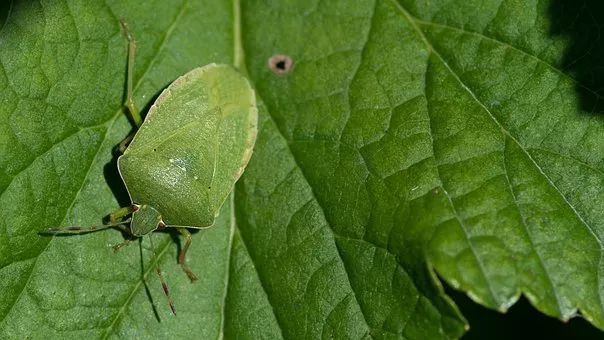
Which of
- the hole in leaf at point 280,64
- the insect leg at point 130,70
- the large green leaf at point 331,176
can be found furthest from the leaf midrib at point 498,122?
the insect leg at point 130,70

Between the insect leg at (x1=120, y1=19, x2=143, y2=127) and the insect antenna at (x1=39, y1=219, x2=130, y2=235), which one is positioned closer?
the insect antenna at (x1=39, y1=219, x2=130, y2=235)

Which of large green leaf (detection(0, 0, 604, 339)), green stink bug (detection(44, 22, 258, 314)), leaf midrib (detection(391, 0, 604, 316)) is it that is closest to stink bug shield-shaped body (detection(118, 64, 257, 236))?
green stink bug (detection(44, 22, 258, 314))

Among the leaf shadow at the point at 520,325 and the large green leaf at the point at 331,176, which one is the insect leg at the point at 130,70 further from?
the leaf shadow at the point at 520,325

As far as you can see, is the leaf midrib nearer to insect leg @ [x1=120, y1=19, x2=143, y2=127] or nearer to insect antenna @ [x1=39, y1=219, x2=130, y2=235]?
insect leg @ [x1=120, y1=19, x2=143, y2=127]

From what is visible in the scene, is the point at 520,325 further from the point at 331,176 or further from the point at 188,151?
the point at 188,151

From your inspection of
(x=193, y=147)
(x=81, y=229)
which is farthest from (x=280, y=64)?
(x=81, y=229)

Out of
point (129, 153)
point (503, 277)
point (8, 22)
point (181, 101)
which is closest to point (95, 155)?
point (129, 153)

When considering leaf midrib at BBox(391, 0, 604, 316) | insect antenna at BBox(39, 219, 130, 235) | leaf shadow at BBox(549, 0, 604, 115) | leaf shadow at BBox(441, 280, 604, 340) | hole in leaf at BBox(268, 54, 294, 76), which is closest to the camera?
leaf midrib at BBox(391, 0, 604, 316)

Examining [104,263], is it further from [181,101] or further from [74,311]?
[181,101]
